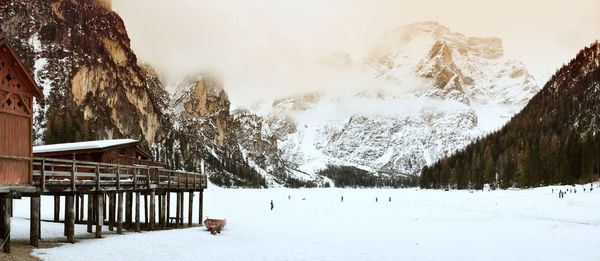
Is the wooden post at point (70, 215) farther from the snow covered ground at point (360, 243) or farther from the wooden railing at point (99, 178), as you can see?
the wooden railing at point (99, 178)

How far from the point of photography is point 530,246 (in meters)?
31.4

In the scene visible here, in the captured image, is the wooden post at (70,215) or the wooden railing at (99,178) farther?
the wooden post at (70,215)

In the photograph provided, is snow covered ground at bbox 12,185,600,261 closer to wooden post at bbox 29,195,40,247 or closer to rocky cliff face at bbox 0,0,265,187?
wooden post at bbox 29,195,40,247

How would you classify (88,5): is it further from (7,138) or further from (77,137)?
(7,138)

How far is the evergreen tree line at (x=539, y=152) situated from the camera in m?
104

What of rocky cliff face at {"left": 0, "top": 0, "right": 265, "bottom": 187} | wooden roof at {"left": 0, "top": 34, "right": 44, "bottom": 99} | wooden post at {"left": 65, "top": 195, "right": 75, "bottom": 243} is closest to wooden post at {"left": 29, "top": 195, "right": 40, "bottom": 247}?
wooden post at {"left": 65, "top": 195, "right": 75, "bottom": 243}

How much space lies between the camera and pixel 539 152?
387 feet

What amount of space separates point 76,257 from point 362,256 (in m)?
15.6

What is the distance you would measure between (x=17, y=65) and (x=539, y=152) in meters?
126

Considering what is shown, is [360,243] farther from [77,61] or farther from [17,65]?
[77,61]

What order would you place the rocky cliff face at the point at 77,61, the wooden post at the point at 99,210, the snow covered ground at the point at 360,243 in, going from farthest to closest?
the rocky cliff face at the point at 77,61
the wooden post at the point at 99,210
the snow covered ground at the point at 360,243

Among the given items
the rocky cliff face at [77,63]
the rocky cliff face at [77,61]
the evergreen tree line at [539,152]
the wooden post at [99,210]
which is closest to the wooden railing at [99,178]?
the wooden post at [99,210]

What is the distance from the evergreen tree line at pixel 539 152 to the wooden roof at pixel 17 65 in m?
110

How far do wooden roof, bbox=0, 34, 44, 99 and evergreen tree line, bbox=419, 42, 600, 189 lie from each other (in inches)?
4348
